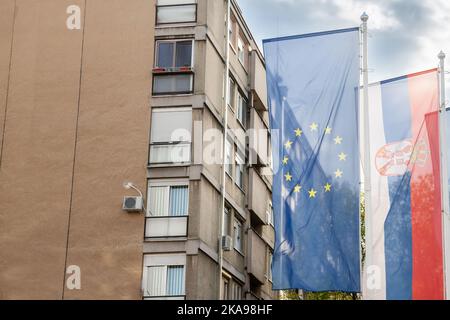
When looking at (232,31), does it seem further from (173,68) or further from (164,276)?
(164,276)

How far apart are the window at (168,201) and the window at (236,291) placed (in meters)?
5.12

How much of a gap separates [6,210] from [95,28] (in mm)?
7685

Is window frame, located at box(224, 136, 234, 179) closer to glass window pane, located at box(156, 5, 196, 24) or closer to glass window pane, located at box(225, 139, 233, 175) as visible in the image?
glass window pane, located at box(225, 139, 233, 175)

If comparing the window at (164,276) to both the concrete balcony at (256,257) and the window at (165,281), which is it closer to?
the window at (165,281)

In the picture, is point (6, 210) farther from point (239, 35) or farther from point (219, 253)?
point (239, 35)

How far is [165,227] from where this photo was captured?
34500mm

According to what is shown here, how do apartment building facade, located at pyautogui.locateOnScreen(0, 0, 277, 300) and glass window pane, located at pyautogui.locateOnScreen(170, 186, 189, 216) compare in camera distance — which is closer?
apartment building facade, located at pyautogui.locateOnScreen(0, 0, 277, 300)

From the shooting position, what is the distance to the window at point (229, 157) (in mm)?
38459

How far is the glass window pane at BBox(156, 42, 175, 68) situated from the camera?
36.5 m

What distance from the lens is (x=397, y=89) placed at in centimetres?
2939

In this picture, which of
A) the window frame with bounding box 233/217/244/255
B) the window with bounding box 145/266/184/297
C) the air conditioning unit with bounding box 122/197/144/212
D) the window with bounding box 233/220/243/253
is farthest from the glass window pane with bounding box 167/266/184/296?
the window with bounding box 233/220/243/253

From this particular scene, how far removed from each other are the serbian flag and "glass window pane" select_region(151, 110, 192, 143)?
825 centimetres

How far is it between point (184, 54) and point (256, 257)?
9.80 metres
